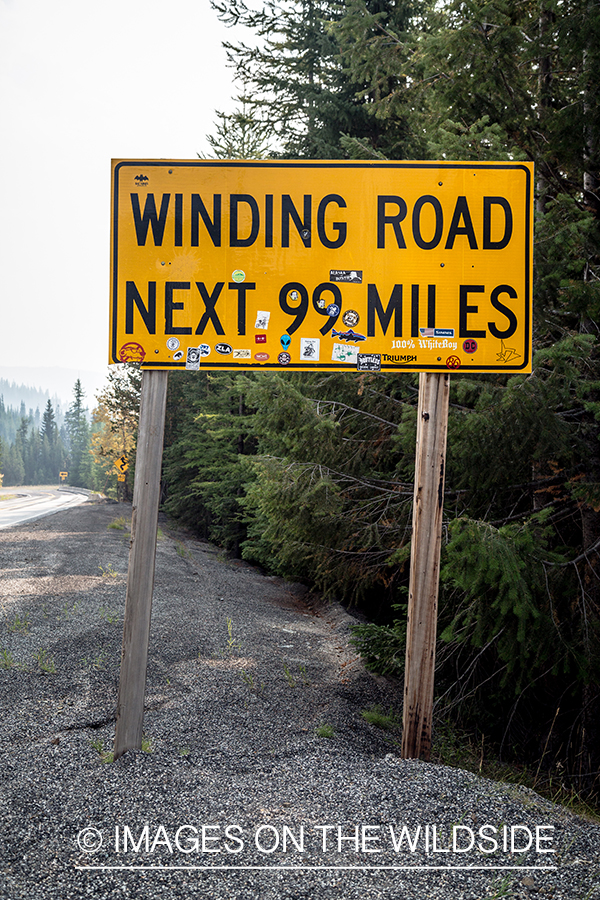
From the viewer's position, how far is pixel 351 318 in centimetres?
346

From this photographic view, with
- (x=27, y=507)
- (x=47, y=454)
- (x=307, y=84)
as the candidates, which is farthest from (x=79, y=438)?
(x=307, y=84)

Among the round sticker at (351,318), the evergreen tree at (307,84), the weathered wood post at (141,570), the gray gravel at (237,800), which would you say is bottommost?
the gray gravel at (237,800)

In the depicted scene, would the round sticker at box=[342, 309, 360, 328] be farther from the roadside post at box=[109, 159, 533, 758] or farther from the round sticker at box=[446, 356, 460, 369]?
the round sticker at box=[446, 356, 460, 369]

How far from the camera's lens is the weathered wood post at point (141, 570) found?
10.9ft

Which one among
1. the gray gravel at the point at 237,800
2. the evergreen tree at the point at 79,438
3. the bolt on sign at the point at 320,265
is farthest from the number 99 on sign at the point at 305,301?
the evergreen tree at the point at 79,438

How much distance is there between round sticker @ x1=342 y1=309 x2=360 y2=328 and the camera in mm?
3459

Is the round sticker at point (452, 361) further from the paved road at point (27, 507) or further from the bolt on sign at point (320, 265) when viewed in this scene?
the paved road at point (27, 507)

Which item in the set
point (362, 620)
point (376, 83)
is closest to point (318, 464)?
point (376, 83)

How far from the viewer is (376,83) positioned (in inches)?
248

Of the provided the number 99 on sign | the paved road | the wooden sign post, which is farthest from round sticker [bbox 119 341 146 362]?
the paved road

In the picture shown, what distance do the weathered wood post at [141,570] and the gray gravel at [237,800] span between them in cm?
23

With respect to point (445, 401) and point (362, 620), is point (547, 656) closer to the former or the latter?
point (445, 401)

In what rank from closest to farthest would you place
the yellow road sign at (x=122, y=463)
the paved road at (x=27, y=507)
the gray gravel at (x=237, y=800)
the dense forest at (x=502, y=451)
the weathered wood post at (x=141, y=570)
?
the gray gravel at (x=237, y=800), the weathered wood post at (x=141, y=570), the dense forest at (x=502, y=451), the paved road at (x=27, y=507), the yellow road sign at (x=122, y=463)

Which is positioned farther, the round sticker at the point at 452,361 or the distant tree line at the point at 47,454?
the distant tree line at the point at 47,454
